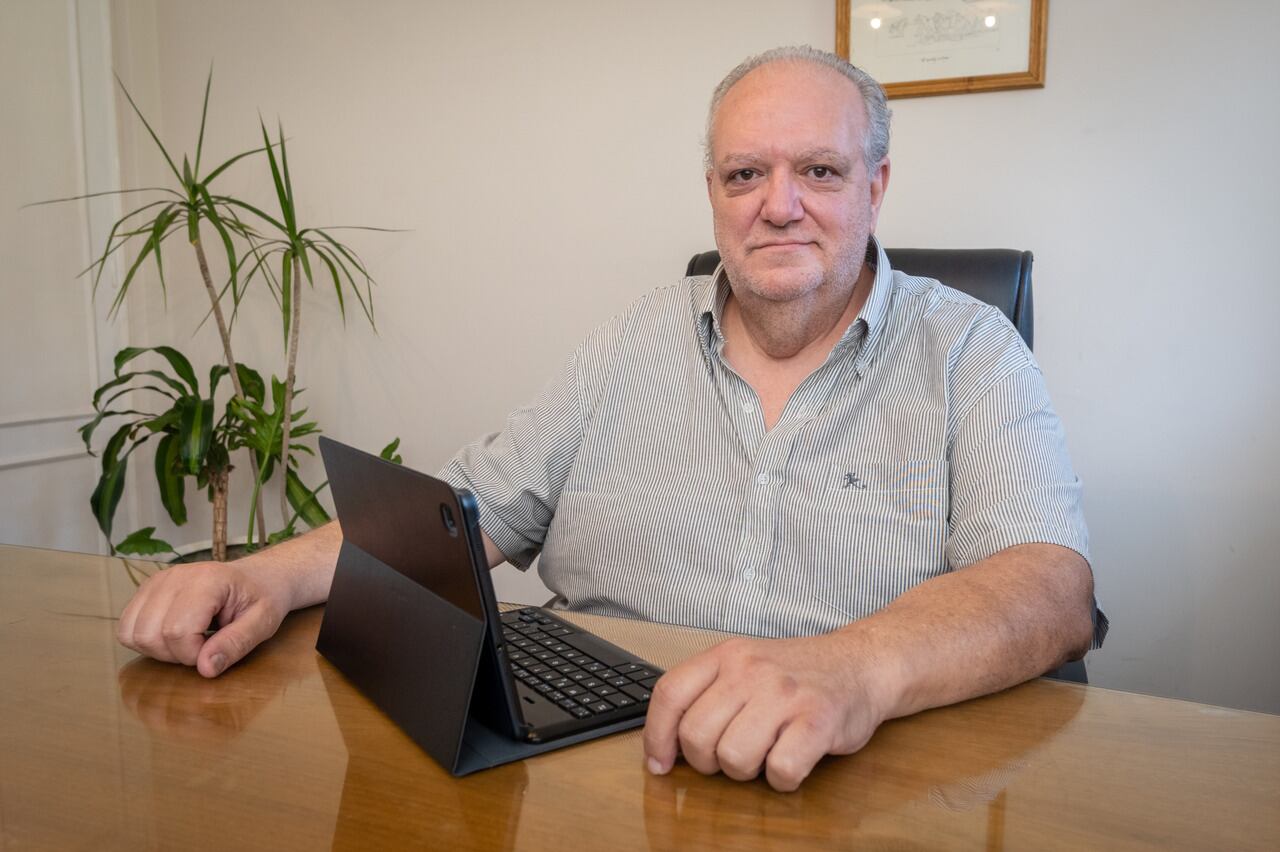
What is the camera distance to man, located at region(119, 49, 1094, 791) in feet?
3.58

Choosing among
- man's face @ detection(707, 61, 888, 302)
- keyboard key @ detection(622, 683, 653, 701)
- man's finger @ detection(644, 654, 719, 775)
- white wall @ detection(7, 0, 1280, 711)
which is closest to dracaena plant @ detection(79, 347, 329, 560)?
white wall @ detection(7, 0, 1280, 711)

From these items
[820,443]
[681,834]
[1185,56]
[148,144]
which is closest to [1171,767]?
[681,834]

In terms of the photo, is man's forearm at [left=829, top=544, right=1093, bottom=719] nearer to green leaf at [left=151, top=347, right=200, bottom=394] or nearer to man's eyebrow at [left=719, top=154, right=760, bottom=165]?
man's eyebrow at [left=719, top=154, right=760, bottom=165]

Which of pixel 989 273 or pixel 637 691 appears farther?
pixel 989 273

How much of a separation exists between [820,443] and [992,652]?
551mm

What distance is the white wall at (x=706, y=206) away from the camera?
205 cm

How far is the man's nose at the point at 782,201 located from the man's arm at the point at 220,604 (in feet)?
2.37

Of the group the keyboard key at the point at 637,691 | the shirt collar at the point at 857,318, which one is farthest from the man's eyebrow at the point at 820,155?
the keyboard key at the point at 637,691

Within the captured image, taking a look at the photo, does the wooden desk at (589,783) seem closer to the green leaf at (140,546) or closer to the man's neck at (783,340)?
the man's neck at (783,340)

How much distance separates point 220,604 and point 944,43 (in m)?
1.87

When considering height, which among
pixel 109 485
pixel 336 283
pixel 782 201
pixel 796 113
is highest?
pixel 796 113

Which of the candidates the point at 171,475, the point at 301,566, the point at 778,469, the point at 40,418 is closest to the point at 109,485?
the point at 171,475

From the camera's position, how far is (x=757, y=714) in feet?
2.21

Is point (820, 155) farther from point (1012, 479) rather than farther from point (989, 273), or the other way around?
point (1012, 479)
